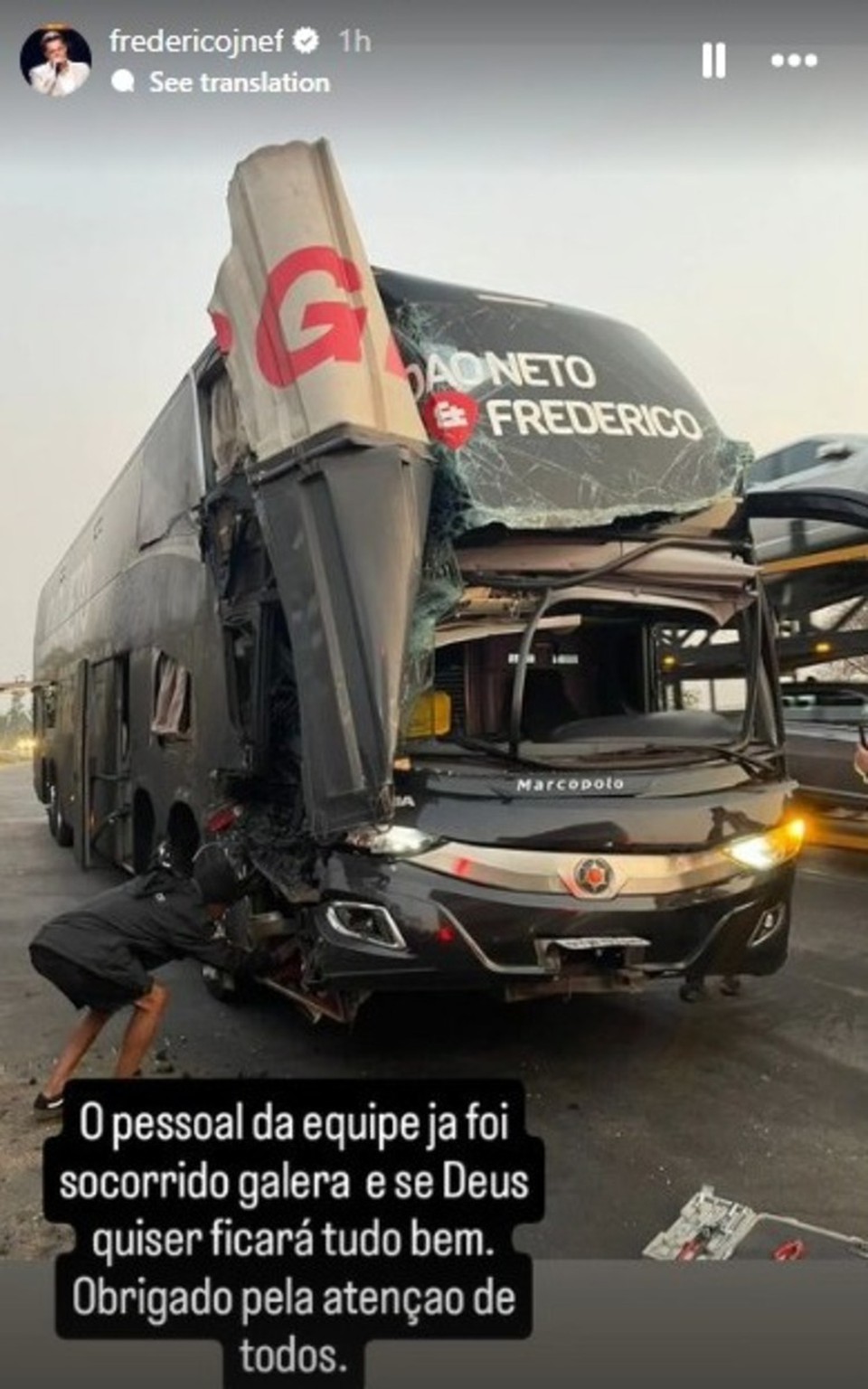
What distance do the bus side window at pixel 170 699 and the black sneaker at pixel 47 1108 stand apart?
1934mm

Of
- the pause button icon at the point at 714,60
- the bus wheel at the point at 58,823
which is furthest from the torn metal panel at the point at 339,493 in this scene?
the bus wheel at the point at 58,823

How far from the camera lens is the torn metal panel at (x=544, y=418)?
3.87 meters

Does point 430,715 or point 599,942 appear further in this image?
point 430,715

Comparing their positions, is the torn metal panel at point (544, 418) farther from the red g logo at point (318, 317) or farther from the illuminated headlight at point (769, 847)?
the illuminated headlight at point (769, 847)

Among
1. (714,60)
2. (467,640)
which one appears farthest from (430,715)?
(714,60)

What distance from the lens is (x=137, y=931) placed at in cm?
388

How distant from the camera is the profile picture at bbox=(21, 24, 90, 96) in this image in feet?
8.11

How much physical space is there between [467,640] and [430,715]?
1.04 ft

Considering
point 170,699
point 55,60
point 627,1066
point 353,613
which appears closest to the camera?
point 55,60

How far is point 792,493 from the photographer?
680cm

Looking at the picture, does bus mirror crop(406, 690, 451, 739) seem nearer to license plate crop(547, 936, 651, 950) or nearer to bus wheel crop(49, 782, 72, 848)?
license plate crop(547, 936, 651, 950)

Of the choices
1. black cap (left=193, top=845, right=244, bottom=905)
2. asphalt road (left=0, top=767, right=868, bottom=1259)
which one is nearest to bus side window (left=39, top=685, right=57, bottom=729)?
asphalt road (left=0, top=767, right=868, bottom=1259)

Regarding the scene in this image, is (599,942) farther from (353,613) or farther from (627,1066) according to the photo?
(353,613)

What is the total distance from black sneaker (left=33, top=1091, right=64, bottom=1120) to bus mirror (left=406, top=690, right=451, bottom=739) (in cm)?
189
